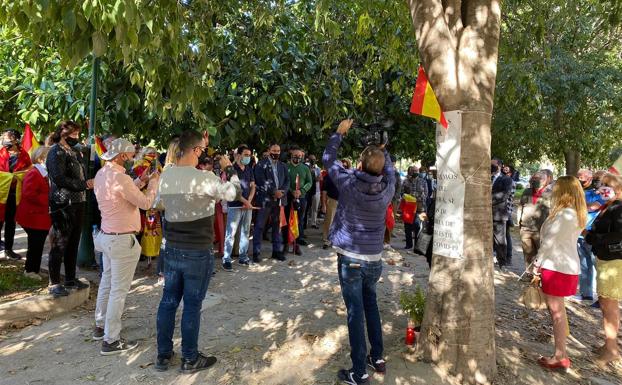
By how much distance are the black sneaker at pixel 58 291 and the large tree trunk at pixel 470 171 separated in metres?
4.09

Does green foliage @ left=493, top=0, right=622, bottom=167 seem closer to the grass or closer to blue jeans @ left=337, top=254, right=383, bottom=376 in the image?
blue jeans @ left=337, top=254, right=383, bottom=376

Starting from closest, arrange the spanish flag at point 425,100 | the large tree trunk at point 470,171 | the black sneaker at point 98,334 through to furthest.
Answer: the large tree trunk at point 470,171
the spanish flag at point 425,100
the black sneaker at point 98,334

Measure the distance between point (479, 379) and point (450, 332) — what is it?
0.43 meters

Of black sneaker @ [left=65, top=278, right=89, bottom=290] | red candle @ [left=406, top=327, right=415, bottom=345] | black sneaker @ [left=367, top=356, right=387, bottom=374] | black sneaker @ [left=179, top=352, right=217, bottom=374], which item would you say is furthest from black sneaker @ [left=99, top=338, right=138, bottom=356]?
red candle @ [left=406, top=327, right=415, bottom=345]

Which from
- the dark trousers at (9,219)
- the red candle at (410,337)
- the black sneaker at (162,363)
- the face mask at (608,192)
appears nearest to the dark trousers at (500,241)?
the face mask at (608,192)

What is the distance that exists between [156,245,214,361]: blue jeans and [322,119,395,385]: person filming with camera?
1.11 meters

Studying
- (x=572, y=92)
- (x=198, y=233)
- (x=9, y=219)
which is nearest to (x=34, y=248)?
(x=9, y=219)

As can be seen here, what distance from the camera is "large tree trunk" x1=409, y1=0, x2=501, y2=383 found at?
371 centimetres

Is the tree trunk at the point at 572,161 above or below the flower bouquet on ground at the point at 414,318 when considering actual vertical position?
above

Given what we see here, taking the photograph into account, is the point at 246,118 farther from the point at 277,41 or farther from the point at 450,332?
the point at 450,332

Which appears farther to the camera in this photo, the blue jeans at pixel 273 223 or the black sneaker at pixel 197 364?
the blue jeans at pixel 273 223

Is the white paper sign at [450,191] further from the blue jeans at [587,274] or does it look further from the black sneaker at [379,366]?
the blue jeans at [587,274]

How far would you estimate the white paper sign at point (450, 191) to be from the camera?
12.2ft

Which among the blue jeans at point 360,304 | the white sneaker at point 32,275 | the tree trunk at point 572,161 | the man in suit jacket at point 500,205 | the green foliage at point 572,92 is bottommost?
the white sneaker at point 32,275
